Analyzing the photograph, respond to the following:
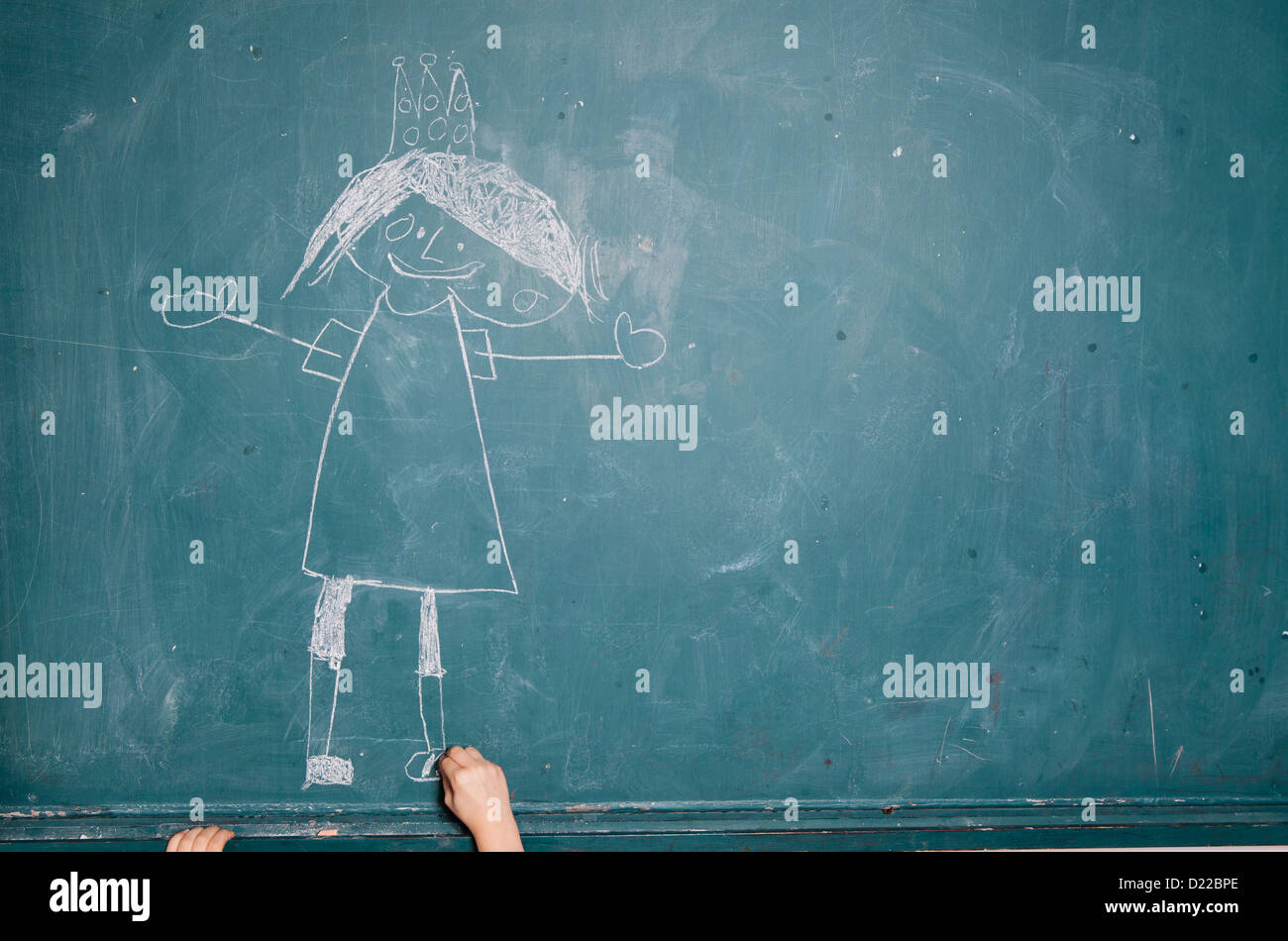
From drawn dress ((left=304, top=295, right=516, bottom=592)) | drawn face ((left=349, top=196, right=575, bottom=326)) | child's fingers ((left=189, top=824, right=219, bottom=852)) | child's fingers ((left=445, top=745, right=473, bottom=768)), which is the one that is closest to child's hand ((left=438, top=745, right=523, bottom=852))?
child's fingers ((left=445, top=745, right=473, bottom=768))

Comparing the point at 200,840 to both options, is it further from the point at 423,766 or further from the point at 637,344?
the point at 637,344

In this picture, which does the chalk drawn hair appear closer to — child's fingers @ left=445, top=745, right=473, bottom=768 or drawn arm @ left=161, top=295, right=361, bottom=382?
drawn arm @ left=161, top=295, right=361, bottom=382

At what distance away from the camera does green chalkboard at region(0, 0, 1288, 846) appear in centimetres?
145

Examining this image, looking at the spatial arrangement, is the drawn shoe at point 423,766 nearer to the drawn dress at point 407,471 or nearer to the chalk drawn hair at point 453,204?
the drawn dress at point 407,471

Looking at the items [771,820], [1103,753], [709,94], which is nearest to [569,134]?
[709,94]

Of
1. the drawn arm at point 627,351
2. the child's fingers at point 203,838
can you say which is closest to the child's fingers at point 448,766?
the child's fingers at point 203,838

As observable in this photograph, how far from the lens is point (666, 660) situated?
1503 mm

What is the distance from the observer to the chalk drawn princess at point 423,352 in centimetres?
144

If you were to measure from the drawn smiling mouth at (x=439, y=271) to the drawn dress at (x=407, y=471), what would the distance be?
7 cm

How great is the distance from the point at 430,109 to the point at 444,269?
298 millimetres

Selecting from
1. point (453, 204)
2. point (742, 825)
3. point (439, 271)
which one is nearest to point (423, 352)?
point (439, 271)

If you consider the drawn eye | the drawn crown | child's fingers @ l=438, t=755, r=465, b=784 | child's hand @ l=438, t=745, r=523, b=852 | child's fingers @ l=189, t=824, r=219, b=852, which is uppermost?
the drawn crown

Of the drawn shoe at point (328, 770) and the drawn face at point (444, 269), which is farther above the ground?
the drawn face at point (444, 269)

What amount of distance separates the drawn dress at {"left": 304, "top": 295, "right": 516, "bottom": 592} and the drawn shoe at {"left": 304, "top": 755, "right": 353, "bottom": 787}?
364 mm
